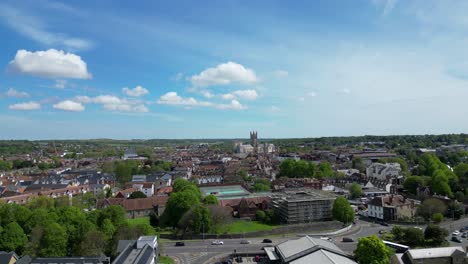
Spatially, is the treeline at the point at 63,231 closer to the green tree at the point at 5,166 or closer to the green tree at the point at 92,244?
the green tree at the point at 92,244

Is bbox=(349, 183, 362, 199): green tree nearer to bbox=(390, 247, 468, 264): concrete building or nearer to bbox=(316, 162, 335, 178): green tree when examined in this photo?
bbox=(316, 162, 335, 178): green tree

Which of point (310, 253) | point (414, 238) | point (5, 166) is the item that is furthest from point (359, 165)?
point (5, 166)

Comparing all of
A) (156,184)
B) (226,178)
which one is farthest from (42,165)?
(226,178)

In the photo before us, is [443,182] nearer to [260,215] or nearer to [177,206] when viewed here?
[260,215]

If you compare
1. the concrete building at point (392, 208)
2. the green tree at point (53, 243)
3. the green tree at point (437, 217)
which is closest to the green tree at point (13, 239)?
the green tree at point (53, 243)

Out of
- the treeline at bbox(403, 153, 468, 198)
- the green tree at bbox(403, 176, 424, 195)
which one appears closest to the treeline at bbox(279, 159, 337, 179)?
the green tree at bbox(403, 176, 424, 195)

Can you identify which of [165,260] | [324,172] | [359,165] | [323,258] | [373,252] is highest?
[359,165]

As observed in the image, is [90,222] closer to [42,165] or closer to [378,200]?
[378,200]
